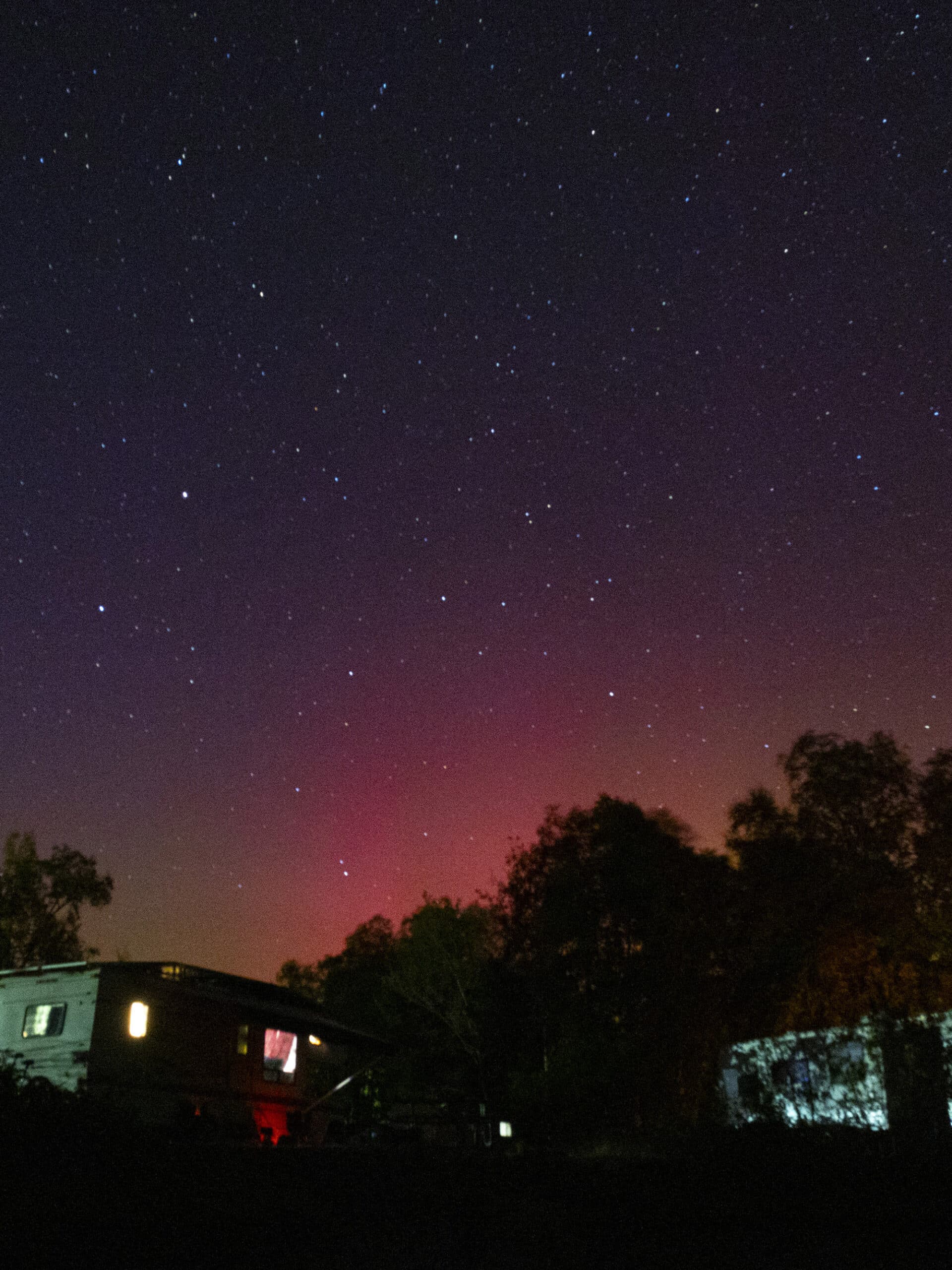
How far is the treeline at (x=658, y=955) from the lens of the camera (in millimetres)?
17500

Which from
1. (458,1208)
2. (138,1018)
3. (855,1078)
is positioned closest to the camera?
(458,1208)

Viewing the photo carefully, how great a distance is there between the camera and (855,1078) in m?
11.8

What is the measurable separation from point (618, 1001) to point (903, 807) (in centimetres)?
1620

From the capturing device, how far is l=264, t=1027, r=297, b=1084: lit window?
26016mm

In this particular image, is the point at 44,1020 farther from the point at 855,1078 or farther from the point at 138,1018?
the point at 855,1078

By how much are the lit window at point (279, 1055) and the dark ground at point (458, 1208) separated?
18436 millimetres

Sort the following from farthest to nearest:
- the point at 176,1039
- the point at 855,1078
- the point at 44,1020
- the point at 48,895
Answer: the point at 48,895 < the point at 176,1039 < the point at 44,1020 < the point at 855,1078

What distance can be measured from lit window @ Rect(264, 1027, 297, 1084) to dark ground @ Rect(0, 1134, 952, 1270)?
60.5 ft

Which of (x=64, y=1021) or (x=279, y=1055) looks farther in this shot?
(x=279, y=1055)

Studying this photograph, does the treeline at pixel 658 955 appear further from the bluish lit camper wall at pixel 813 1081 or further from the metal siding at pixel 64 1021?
the metal siding at pixel 64 1021

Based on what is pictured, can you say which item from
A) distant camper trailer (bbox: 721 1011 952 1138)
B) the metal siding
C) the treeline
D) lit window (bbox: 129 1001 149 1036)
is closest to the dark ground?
distant camper trailer (bbox: 721 1011 952 1138)

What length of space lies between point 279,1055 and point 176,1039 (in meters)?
4.22

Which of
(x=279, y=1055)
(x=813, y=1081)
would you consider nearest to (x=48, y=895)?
(x=279, y=1055)

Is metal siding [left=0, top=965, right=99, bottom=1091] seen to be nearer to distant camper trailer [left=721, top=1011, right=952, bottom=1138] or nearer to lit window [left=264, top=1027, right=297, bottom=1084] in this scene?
lit window [left=264, top=1027, right=297, bottom=1084]
